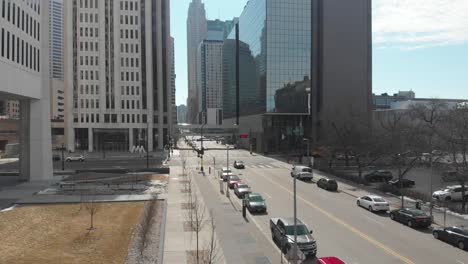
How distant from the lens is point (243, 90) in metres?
146

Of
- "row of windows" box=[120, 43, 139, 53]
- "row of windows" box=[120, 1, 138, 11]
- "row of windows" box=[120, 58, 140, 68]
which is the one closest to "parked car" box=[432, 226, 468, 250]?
"row of windows" box=[120, 58, 140, 68]

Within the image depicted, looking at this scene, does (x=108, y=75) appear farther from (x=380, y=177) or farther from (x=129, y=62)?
(x=380, y=177)

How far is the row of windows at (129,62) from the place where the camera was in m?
107

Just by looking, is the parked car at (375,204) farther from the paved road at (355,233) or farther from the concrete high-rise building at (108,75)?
the concrete high-rise building at (108,75)

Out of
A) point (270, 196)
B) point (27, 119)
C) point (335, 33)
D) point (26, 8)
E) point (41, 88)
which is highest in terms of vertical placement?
point (335, 33)

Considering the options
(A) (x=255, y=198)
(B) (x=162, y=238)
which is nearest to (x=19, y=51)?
(A) (x=255, y=198)

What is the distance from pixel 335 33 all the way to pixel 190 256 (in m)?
92.7

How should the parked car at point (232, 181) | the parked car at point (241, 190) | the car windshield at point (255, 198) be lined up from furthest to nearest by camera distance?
the parked car at point (232, 181) < the parked car at point (241, 190) < the car windshield at point (255, 198)

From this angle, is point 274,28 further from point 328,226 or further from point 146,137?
point 328,226

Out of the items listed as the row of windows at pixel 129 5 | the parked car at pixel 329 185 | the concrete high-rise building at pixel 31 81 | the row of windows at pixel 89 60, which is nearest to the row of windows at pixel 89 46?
the row of windows at pixel 89 60

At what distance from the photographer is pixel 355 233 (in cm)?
2589

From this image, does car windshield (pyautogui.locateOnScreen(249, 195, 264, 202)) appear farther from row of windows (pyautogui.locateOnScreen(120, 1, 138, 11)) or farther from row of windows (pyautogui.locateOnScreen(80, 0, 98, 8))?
row of windows (pyautogui.locateOnScreen(80, 0, 98, 8))

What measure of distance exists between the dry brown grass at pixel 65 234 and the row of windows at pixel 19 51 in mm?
17510

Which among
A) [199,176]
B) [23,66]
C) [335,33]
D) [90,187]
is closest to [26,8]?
[23,66]
